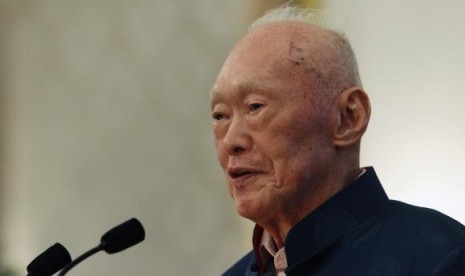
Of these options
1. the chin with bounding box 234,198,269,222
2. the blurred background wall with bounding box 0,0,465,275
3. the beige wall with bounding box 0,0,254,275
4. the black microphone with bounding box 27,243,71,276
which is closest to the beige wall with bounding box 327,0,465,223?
the blurred background wall with bounding box 0,0,465,275

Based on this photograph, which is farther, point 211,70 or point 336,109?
point 211,70

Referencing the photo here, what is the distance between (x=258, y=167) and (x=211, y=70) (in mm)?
1794

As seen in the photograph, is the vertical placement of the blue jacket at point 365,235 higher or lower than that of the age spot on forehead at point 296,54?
lower

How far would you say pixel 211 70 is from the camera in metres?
3.62

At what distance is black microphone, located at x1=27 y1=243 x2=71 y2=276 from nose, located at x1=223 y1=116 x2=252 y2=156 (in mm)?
353

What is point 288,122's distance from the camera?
1.86 meters

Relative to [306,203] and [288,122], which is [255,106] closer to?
[288,122]

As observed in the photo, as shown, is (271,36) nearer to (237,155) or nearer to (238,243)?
(237,155)

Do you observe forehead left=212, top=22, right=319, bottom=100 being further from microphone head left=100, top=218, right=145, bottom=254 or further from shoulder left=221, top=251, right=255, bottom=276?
shoulder left=221, top=251, right=255, bottom=276

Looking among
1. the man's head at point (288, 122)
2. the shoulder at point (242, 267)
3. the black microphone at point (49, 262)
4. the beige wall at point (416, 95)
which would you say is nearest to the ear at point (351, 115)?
the man's head at point (288, 122)

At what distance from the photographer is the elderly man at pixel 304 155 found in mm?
1855

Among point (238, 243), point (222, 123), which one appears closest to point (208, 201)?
point (238, 243)

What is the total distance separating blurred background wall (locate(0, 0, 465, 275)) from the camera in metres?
3.65

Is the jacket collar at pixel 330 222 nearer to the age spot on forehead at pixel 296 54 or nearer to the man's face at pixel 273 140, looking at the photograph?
the man's face at pixel 273 140
